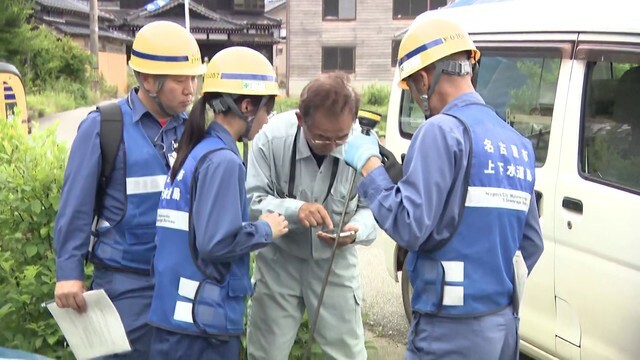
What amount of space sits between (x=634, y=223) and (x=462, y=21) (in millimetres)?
1786

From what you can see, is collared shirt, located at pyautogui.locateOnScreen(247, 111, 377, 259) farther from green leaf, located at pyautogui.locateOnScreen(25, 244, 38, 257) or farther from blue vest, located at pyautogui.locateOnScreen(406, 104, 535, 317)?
green leaf, located at pyautogui.locateOnScreen(25, 244, 38, 257)

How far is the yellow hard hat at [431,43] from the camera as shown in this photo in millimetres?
2084

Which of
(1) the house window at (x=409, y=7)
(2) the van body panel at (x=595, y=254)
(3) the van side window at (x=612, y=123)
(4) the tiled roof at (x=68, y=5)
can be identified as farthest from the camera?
(1) the house window at (x=409, y=7)

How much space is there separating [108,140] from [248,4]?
3998 centimetres

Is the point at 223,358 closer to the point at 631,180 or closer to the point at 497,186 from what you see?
the point at 497,186

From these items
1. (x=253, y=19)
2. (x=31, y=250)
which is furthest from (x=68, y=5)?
(x=31, y=250)

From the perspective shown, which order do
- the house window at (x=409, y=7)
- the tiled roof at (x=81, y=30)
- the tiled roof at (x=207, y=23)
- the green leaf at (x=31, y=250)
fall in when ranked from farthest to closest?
the tiled roof at (x=207, y=23)
the house window at (x=409, y=7)
the tiled roof at (x=81, y=30)
the green leaf at (x=31, y=250)

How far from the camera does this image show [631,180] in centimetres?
301

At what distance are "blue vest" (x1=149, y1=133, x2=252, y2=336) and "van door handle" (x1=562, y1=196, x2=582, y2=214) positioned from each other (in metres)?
1.76

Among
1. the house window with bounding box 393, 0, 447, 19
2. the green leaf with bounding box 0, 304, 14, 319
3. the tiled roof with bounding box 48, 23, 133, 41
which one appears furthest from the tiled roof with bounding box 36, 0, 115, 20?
the green leaf with bounding box 0, 304, 14, 319

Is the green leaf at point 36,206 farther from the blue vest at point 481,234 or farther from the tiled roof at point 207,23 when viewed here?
the tiled roof at point 207,23

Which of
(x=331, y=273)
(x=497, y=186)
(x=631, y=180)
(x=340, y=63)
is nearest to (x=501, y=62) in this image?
(x=631, y=180)

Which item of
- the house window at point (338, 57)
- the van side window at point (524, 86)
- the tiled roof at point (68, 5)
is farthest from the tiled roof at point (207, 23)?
the van side window at point (524, 86)

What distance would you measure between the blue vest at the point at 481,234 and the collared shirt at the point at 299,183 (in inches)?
26.9
